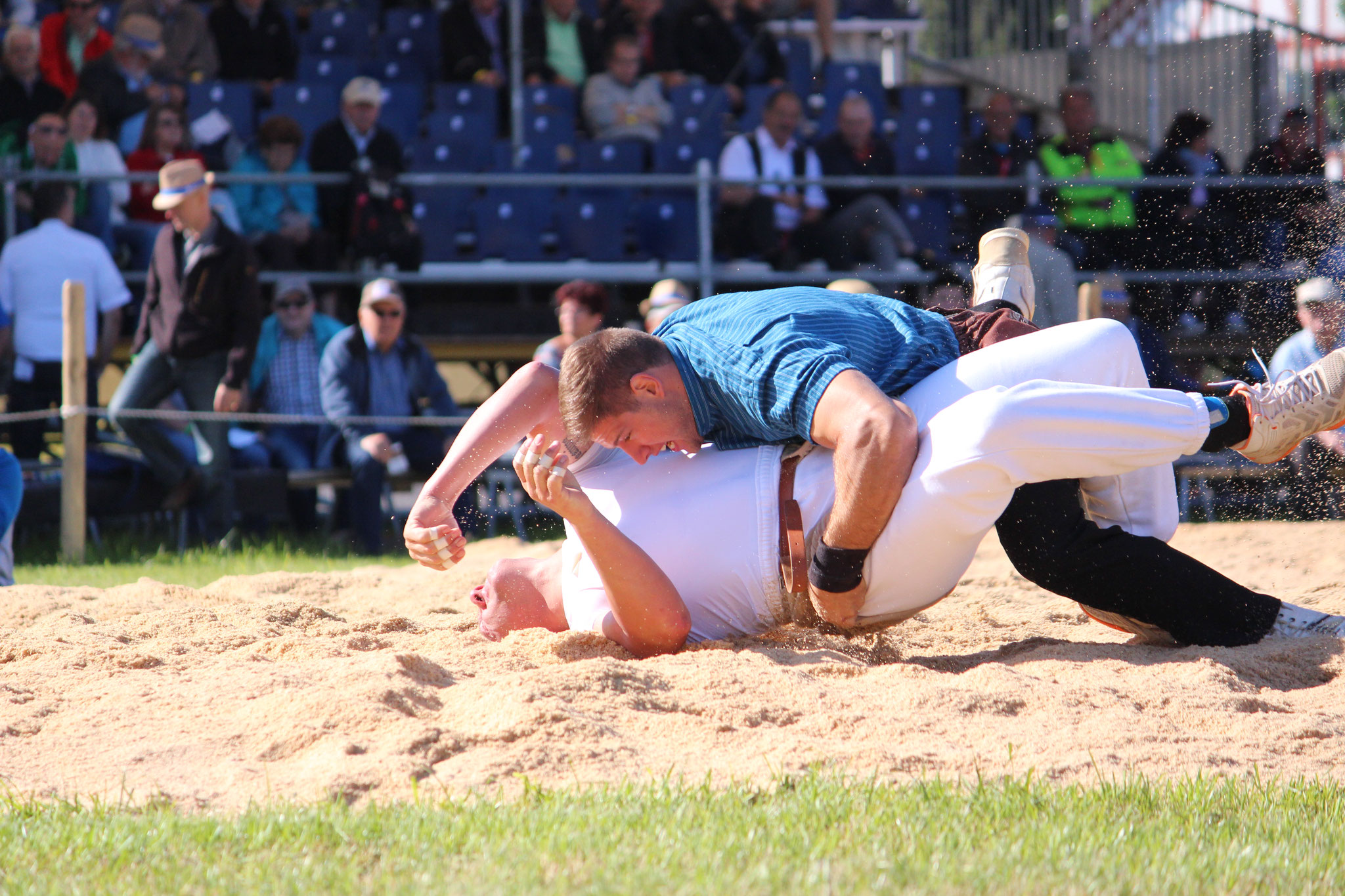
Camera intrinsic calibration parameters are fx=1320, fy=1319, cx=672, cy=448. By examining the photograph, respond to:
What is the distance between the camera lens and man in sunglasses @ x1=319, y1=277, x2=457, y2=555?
7535 millimetres

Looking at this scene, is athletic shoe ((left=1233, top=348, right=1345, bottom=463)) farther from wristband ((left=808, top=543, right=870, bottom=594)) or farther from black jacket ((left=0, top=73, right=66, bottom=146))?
black jacket ((left=0, top=73, right=66, bottom=146))

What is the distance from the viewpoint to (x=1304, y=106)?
1177 cm

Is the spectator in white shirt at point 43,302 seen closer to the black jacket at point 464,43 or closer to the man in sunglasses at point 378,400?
the man in sunglasses at point 378,400

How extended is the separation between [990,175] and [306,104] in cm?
523

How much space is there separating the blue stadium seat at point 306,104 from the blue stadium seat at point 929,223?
4.43 meters

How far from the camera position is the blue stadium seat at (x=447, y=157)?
1008cm

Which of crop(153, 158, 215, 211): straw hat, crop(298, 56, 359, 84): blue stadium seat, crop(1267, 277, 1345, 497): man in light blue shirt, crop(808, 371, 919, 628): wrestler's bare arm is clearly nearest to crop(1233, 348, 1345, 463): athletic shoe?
crop(808, 371, 919, 628): wrestler's bare arm

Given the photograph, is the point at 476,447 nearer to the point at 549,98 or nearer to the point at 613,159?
the point at 613,159

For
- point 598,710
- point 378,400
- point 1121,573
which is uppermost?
point 378,400

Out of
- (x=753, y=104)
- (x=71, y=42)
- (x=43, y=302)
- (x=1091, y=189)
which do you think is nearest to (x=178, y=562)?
(x=43, y=302)

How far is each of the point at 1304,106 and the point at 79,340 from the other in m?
10.3

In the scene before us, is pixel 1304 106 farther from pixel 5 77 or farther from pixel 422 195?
pixel 5 77

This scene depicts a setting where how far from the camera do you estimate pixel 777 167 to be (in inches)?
370

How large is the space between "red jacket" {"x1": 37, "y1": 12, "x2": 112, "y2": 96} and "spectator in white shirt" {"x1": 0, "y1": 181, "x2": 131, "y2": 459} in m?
2.03
